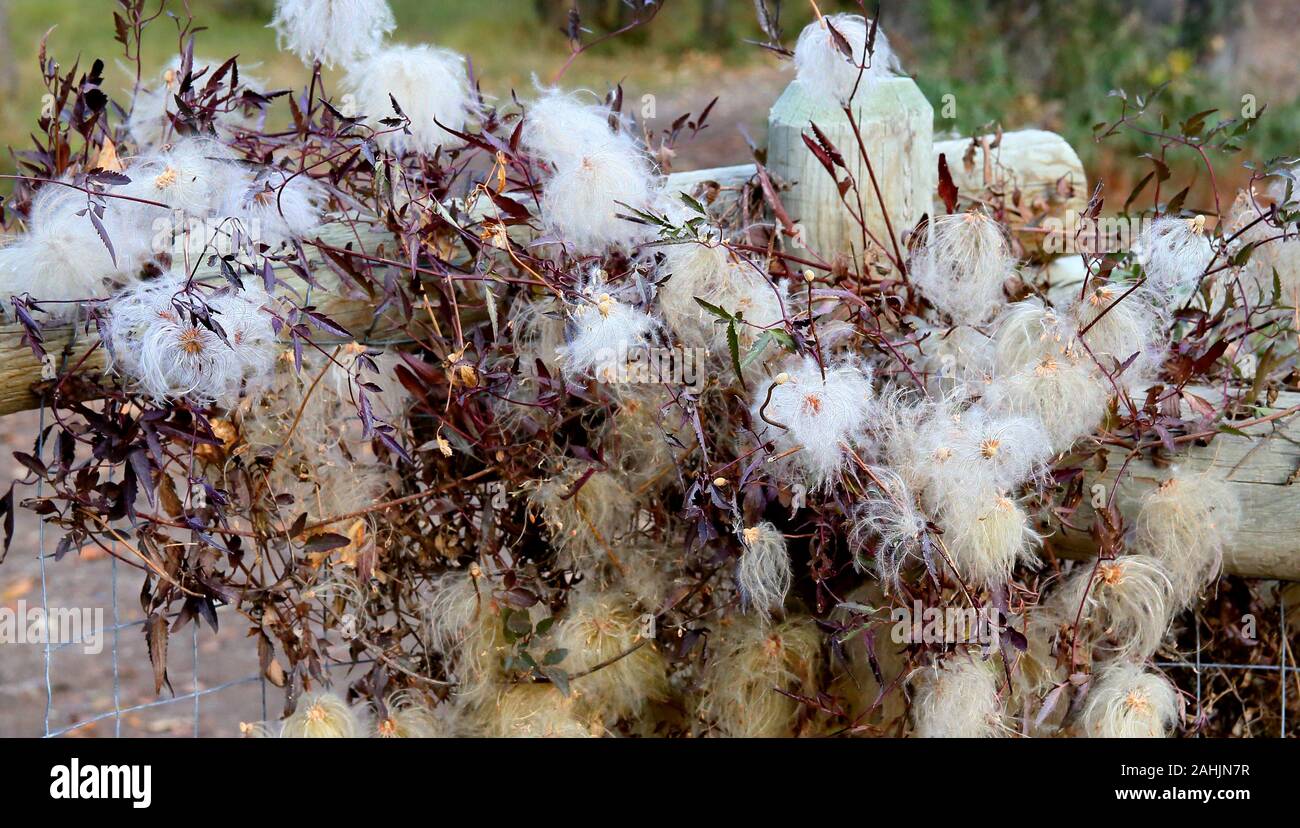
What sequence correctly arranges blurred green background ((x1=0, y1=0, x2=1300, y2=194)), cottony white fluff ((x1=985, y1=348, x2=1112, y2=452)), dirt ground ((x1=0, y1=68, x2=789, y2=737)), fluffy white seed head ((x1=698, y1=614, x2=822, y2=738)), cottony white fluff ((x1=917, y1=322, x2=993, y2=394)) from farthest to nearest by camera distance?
blurred green background ((x1=0, y1=0, x2=1300, y2=194)) → dirt ground ((x1=0, y1=68, x2=789, y2=737)) → fluffy white seed head ((x1=698, y1=614, x2=822, y2=738)) → cottony white fluff ((x1=917, y1=322, x2=993, y2=394)) → cottony white fluff ((x1=985, y1=348, x2=1112, y2=452))

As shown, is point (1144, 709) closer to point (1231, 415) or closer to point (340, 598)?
point (1231, 415)

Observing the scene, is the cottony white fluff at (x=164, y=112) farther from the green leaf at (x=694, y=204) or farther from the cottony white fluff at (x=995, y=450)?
the cottony white fluff at (x=995, y=450)

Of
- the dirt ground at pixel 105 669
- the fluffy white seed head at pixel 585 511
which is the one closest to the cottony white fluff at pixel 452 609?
the fluffy white seed head at pixel 585 511

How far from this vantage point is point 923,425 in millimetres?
1665

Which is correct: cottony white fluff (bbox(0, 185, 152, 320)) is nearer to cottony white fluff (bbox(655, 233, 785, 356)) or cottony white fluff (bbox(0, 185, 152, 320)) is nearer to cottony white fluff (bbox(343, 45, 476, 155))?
cottony white fluff (bbox(343, 45, 476, 155))

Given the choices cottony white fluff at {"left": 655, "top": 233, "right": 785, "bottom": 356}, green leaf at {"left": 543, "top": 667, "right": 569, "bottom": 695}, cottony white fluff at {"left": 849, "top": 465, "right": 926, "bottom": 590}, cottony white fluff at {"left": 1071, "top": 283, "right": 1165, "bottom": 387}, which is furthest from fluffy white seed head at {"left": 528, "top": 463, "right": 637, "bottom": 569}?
cottony white fluff at {"left": 1071, "top": 283, "right": 1165, "bottom": 387}

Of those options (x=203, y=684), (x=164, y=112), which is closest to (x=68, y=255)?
(x=164, y=112)

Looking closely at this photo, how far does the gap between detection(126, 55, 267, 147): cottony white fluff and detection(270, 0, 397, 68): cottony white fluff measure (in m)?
0.11

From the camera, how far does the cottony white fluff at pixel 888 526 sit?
1598 millimetres

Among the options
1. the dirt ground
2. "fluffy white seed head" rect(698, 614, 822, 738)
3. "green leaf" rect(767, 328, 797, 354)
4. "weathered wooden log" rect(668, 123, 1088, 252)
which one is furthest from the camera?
the dirt ground

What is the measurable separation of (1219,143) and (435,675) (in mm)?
1588

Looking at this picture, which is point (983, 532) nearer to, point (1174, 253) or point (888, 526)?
point (888, 526)

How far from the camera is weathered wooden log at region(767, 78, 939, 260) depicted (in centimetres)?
201
